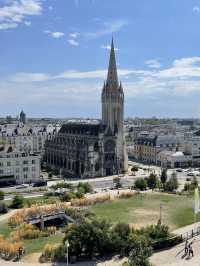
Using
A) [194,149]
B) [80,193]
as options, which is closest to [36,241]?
[80,193]

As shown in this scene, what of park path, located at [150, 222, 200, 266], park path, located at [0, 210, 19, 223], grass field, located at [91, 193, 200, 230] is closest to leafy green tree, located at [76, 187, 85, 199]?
grass field, located at [91, 193, 200, 230]

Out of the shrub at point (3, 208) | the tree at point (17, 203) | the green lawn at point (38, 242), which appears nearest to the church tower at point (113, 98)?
the tree at point (17, 203)

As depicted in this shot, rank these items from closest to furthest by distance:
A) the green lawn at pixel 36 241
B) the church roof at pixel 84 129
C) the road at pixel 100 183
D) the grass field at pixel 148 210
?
the green lawn at pixel 36 241 → the grass field at pixel 148 210 → the road at pixel 100 183 → the church roof at pixel 84 129

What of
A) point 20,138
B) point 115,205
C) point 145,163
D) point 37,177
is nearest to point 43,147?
point 20,138

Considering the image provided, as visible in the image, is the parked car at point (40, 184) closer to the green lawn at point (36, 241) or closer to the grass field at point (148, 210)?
the grass field at point (148, 210)

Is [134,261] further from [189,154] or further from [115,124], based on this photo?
[189,154]

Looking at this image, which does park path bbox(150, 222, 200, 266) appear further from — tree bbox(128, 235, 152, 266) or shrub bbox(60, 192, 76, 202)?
shrub bbox(60, 192, 76, 202)

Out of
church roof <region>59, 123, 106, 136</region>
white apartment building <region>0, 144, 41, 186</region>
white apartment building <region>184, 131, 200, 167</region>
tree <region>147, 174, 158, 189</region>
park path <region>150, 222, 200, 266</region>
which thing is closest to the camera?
park path <region>150, 222, 200, 266</region>
